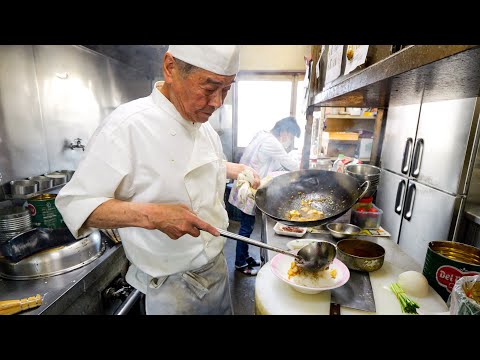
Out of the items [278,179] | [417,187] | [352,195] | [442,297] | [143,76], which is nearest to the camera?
[442,297]

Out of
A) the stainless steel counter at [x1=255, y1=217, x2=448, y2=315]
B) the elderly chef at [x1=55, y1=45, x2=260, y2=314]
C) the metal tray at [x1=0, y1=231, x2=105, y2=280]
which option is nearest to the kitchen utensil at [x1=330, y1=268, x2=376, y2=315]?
the stainless steel counter at [x1=255, y1=217, x2=448, y2=315]

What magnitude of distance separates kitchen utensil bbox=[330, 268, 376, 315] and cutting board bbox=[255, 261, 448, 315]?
2 centimetres

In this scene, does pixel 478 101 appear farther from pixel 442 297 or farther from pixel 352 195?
pixel 442 297

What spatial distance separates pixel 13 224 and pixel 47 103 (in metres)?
1.24

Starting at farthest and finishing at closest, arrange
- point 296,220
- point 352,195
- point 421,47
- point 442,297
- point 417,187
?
point 417,187
point 352,195
point 296,220
point 442,297
point 421,47

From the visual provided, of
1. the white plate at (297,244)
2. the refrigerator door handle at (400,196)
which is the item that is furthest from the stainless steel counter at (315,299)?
the refrigerator door handle at (400,196)

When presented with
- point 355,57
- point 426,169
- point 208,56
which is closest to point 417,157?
point 426,169

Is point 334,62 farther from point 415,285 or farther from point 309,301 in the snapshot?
point 309,301

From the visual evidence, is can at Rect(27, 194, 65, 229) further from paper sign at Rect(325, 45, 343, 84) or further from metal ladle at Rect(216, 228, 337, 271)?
paper sign at Rect(325, 45, 343, 84)

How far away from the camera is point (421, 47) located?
755 mm

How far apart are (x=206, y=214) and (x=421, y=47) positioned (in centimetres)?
109

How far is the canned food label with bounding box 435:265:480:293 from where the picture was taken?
109 cm

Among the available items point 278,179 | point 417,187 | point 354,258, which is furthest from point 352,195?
point 417,187

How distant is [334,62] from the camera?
73.2 inches
